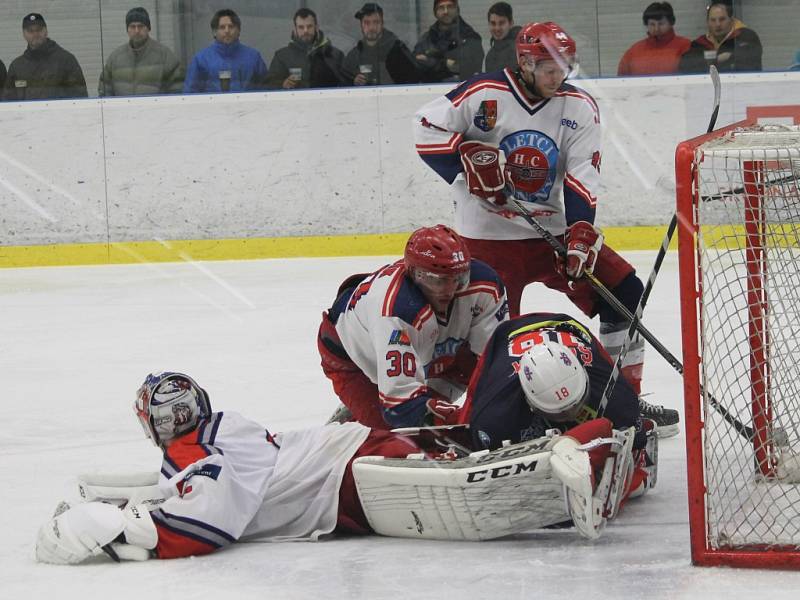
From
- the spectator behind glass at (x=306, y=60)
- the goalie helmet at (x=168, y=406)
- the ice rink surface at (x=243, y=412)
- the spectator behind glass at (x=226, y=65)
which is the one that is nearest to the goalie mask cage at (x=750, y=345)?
the ice rink surface at (x=243, y=412)

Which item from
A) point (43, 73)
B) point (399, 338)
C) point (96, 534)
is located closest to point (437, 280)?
point (399, 338)

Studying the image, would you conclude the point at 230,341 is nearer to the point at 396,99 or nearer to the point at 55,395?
the point at 55,395

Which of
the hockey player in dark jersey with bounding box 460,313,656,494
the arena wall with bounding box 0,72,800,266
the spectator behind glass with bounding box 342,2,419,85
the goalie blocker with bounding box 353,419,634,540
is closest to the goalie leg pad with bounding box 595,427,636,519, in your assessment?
the goalie blocker with bounding box 353,419,634,540

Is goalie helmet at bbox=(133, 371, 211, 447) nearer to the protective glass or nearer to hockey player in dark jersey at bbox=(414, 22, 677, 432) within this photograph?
the protective glass

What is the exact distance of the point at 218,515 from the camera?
8.69 feet

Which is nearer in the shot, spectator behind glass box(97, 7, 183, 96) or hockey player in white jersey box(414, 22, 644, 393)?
hockey player in white jersey box(414, 22, 644, 393)

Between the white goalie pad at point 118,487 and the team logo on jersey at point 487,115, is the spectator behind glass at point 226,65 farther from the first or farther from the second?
the white goalie pad at point 118,487

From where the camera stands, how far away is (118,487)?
114 inches

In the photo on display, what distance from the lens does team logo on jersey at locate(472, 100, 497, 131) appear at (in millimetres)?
3838

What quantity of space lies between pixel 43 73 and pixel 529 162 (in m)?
4.57

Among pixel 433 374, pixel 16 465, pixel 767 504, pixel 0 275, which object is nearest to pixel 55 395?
pixel 16 465

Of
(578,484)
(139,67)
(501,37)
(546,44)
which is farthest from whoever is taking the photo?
(139,67)

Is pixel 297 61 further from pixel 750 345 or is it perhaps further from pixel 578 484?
pixel 578 484

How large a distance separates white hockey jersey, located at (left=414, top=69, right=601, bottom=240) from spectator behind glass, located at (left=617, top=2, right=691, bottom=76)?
3.72 m
